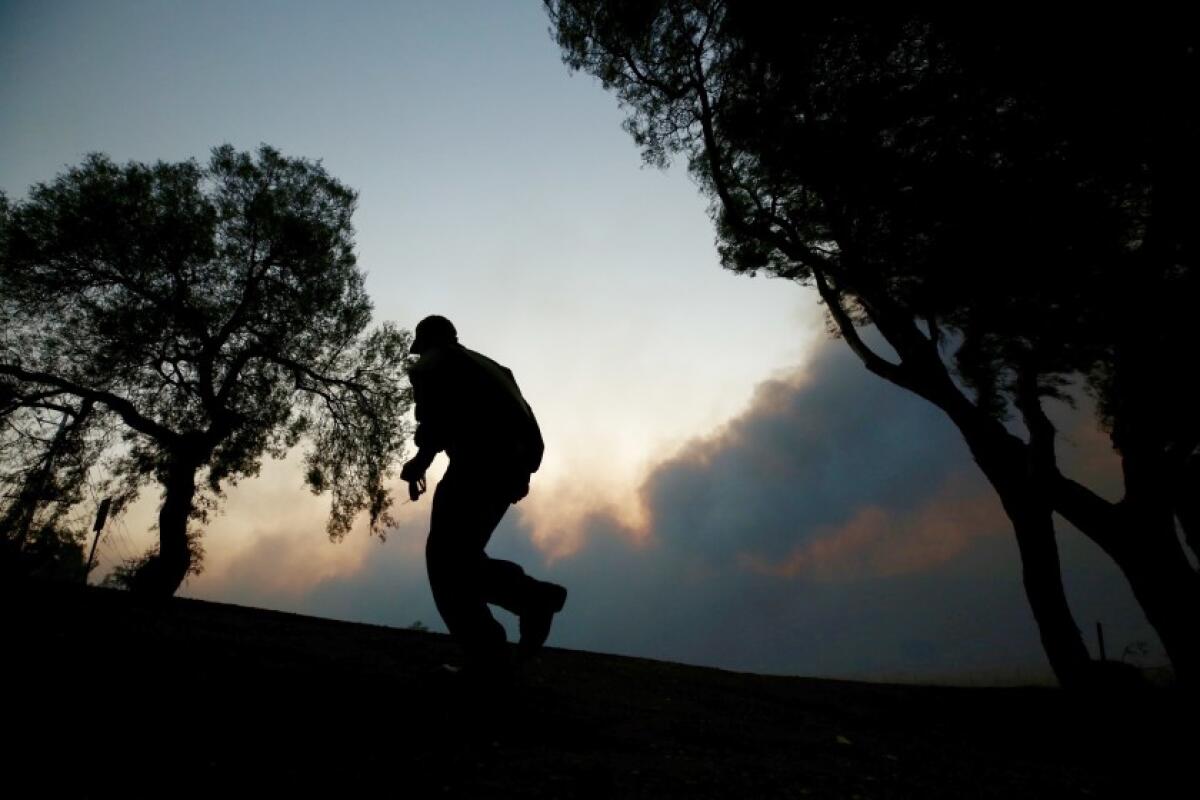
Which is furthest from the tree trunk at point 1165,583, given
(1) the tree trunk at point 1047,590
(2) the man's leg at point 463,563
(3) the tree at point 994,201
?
(2) the man's leg at point 463,563

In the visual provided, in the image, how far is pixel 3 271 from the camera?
15.0m

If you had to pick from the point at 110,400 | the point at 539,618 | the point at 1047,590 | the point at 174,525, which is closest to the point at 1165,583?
the point at 1047,590

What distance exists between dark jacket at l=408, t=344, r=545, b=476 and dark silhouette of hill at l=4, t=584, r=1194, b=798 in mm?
1580

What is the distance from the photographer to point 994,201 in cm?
916

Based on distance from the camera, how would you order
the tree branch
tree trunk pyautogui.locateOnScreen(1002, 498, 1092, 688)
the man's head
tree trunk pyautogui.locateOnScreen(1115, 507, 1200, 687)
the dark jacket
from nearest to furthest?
→ the dark jacket < the man's head < tree trunk pyautogui.locateOnScreen(1115, 507, 1200, 687) < tree trunk pyautogui.locateOnScreen(1002, 498, 1092, 688) < the tree branch

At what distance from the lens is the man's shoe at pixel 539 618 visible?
4039 mm

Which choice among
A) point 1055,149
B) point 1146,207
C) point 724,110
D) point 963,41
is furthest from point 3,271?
point 1146,207

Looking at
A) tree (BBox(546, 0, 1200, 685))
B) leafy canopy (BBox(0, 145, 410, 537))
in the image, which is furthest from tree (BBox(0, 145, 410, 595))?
tree (BBox(546, 0, 1200, 685))

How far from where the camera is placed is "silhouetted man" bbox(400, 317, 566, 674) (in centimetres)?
371

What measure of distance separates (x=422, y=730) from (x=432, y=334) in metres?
2.60

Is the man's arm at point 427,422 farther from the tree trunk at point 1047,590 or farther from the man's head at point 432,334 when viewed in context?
the tree trunk at point 1047,590

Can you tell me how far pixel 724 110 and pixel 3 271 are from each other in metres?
18.2

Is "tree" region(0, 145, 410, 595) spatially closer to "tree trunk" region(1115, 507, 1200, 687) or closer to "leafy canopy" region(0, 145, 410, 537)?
"leafy canopy" region(0, 145, 410, 537)

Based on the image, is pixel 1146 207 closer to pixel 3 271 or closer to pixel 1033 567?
pixel 1033 567
